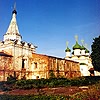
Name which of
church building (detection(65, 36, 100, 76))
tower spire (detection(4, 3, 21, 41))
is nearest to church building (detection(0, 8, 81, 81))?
tower spire (detection(4, 3, 21, 41))

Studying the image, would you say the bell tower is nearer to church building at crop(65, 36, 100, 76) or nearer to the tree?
the tree

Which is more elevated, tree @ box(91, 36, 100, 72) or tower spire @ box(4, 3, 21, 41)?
tower spire @ box(4, 3, 21, 41)

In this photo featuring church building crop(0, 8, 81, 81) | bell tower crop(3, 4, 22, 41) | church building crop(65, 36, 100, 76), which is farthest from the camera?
church building crop(65, 36, 100, 76)

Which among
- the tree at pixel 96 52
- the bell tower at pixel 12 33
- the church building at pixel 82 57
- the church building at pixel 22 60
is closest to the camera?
the tree at pixel 96 52

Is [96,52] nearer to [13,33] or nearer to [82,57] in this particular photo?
[13,33]

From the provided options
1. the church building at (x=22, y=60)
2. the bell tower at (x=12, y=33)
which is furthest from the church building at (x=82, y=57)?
the bell tower at (x=12, y=33)

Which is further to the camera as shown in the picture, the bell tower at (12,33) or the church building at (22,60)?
the bell tower at (12,33)

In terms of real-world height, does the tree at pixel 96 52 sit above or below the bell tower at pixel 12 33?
below

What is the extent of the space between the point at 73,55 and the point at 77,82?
96.6 feet

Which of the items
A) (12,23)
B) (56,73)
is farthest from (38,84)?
(12,23)

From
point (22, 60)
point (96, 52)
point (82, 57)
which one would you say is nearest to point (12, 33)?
point (22, 60)

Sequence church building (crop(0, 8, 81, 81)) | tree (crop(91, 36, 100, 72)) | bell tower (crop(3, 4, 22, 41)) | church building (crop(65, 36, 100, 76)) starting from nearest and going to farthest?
tree (crop(91, 36, 100, 72))
church building (crop(0, 8, 81, 81))
bell tower (crop(3, 4, 22, 41))
church building (crop(65, 36, 100, 76))

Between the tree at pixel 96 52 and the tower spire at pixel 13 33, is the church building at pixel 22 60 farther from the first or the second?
the tree at pixel 96 52

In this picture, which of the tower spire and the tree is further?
the tower spire
